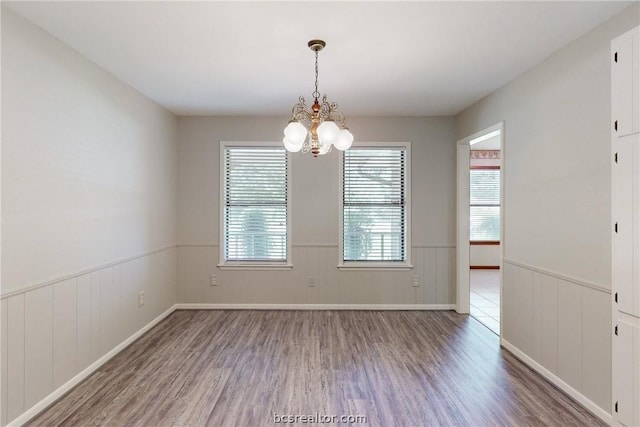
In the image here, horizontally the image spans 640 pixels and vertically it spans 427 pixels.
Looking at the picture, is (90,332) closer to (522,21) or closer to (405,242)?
(405,242)

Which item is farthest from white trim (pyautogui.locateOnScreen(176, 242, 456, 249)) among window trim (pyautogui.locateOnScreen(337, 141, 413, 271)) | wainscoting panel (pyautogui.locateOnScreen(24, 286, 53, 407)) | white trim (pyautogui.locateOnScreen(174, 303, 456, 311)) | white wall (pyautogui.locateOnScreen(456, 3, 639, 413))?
wainscoting panel (pyautogui.locateOnScreen(24, 286, 53, 407))

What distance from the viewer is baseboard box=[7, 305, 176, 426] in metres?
2.08

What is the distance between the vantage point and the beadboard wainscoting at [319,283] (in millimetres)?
4398

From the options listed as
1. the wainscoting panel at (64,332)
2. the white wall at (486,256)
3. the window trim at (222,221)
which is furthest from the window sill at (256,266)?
the white wall at (486,256)

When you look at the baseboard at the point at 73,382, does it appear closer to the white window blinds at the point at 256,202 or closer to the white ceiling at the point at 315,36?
Result: the white window blinds at the point at 256,202

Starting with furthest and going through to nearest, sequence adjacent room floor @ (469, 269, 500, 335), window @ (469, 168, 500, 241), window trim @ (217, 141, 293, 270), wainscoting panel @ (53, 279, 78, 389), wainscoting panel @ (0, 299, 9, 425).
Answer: window @ (469, 168, 500, 241) → window trim @ (217, 141, 293, 270) → adjacent room floor @ (469, 269, 500, 335) → wainscoting panel @ (53, 279, 78, 389) → wainscoting panel @ (0, 299, 9, 425)

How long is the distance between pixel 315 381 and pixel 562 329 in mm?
2001

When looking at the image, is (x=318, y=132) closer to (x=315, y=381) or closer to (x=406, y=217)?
(x=315, y=381)

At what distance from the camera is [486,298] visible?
5.04 metres

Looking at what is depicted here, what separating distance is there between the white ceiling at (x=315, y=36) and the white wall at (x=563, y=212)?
0.26 m

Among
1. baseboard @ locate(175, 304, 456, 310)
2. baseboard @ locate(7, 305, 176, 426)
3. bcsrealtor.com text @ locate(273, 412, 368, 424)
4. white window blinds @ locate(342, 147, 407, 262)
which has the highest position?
white window blinds @ locate(342, 147, 407, 262)

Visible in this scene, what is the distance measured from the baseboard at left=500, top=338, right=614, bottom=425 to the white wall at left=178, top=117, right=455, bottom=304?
1337mm

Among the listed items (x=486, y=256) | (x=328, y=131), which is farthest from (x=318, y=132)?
(x=486, y=256)

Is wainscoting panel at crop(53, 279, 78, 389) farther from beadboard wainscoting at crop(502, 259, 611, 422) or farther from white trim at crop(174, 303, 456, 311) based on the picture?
beadboard wainscoting at crop(502, 259, 611, 422)
